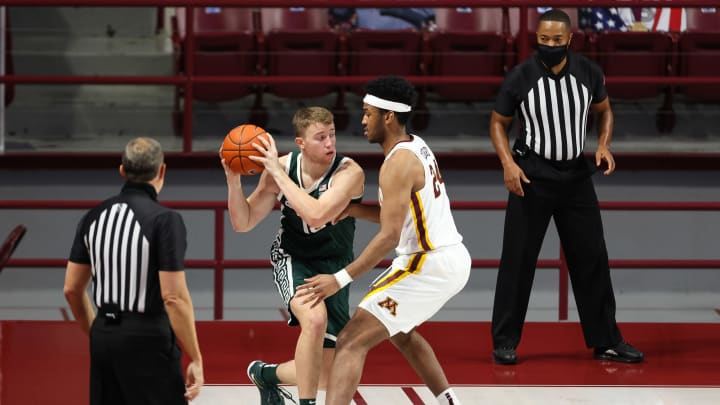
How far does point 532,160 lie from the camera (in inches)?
276

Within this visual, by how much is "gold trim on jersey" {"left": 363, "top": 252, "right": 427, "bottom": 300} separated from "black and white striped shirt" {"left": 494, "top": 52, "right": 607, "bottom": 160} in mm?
1642

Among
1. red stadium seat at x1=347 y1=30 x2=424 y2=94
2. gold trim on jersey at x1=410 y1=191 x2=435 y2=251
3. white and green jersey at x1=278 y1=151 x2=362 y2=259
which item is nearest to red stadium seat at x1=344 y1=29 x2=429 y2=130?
red stadium seat at x1=347 y1=30 x2=424 y2=94

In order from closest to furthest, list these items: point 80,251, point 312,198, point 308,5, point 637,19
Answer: point 80,251
point 312,198
point 308,5
point 637,19

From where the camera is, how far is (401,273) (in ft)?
18.4

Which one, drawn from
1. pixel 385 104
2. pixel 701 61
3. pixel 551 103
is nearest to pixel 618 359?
pixel 551 103

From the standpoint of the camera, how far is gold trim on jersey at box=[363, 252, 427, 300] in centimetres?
557

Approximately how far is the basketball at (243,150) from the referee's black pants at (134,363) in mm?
1223

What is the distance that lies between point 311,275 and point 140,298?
159 centimetres

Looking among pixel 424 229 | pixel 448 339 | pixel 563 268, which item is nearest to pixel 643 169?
pixel 563 268

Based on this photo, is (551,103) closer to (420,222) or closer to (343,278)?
(420,222)

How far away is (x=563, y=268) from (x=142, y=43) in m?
4.55

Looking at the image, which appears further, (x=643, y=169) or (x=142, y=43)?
(x=142, y=43)

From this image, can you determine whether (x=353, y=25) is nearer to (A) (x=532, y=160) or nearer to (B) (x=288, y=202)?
(A) (x=532, y=160)

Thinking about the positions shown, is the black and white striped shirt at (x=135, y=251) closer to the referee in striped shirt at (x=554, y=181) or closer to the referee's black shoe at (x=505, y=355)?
the referee in striped shirt at (x=554, y=181)
